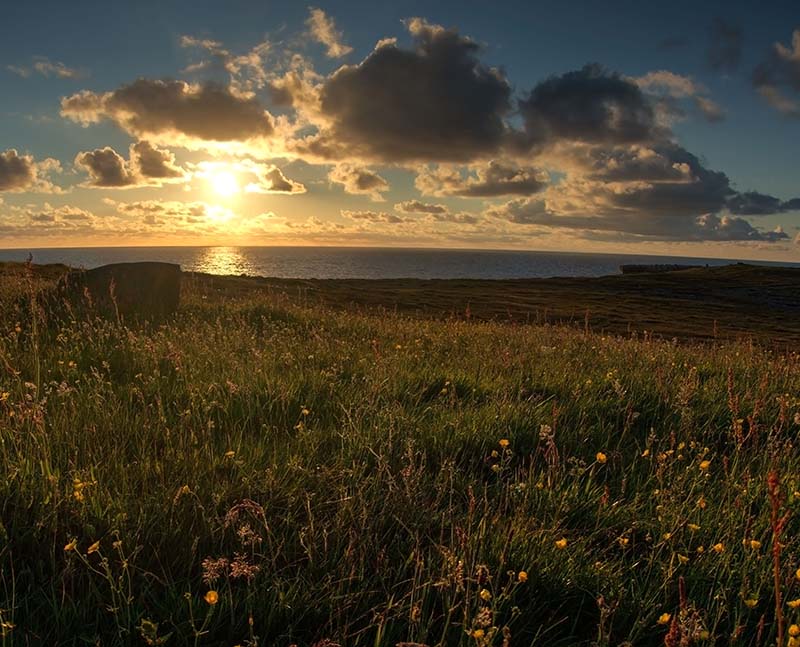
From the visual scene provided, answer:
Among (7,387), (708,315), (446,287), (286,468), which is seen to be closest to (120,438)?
(286,468)

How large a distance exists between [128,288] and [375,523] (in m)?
12.2

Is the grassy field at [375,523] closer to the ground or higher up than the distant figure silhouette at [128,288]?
closer to the ground

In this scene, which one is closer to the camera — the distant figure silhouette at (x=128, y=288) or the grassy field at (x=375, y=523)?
the grassy field at (x=375, y=523)

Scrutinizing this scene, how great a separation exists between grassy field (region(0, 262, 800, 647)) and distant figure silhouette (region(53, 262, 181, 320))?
22.9 feet

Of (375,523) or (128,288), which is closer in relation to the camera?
(375,523)

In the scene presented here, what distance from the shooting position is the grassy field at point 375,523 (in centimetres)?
226

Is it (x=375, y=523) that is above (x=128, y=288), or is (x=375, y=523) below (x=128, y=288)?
below

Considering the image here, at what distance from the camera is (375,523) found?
2914 millimetres

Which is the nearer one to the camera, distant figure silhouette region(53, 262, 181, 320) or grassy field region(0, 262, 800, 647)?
grassy field region(0, 262, 800, 647)

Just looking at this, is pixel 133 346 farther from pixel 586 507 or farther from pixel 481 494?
pixel 586 507

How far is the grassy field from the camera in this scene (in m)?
2.26

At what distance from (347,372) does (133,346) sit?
9.20 ft

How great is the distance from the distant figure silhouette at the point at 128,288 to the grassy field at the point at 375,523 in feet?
22.9

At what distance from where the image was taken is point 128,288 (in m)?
13.0
